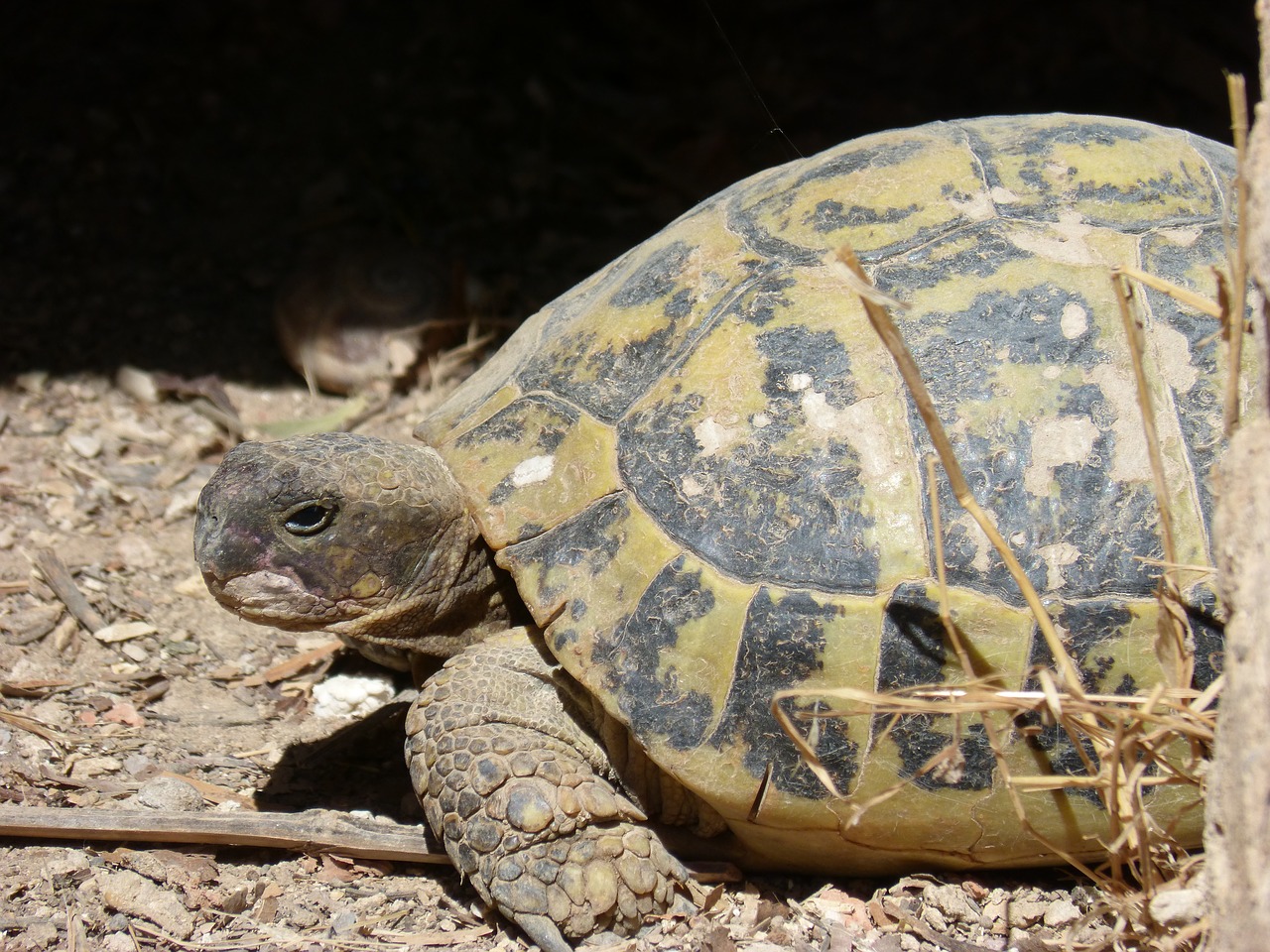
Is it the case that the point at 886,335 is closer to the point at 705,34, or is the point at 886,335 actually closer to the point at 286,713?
the point at 286,713

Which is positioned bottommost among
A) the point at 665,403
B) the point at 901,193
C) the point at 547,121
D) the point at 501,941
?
the point at 501,941

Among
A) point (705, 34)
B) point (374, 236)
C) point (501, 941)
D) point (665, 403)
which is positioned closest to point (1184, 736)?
point (665, 403)

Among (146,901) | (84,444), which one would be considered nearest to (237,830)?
(146,901)

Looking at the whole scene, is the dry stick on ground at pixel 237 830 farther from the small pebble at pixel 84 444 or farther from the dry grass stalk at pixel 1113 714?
the small pebble at pixel 84 444

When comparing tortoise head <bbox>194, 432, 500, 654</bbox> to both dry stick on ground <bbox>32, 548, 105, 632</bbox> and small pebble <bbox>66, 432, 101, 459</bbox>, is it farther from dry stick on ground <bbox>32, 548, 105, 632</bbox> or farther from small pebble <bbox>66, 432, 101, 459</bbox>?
small pebble <bbox>66, 432, 101, 459</bbox>

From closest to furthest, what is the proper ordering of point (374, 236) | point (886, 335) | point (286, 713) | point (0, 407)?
point (886, 335)
point (286, 713)
point (0, 407)
point (374, 236)

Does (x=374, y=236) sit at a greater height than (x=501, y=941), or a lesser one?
greater

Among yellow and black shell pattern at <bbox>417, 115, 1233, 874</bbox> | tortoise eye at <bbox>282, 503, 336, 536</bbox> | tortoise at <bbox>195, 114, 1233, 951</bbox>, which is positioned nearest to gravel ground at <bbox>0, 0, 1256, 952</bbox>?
tortoise at <bbox>195, 114, 1233, 951</bbox>
